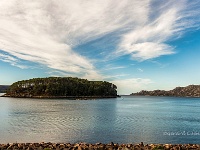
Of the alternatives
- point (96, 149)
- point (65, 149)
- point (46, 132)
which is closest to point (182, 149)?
point (96, 149)

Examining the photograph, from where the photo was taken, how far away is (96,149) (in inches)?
1352

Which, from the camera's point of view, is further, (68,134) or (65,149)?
(68,134)

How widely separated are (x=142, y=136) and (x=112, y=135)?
19.4 feet

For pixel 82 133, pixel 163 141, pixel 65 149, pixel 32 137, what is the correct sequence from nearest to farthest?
pixel 65 149
pixel 163 141
pixel 32 137
pixel 82 133

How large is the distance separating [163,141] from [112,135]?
1055cm

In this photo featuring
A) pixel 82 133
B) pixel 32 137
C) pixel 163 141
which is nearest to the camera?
pixel 163 141

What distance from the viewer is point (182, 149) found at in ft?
115

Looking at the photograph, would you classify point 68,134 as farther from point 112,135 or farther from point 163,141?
point 163,141

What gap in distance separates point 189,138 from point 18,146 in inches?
1311

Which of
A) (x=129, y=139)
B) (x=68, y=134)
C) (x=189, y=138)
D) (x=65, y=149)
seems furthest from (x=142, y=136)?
(x=65, y=149)

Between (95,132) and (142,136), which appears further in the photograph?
(95,132)

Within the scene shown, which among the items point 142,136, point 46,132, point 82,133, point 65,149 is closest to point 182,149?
point 65,149

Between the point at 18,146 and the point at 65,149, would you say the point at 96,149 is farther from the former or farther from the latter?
the point at 18,146

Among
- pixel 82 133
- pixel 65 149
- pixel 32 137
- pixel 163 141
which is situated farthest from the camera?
pixel 82 133
